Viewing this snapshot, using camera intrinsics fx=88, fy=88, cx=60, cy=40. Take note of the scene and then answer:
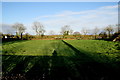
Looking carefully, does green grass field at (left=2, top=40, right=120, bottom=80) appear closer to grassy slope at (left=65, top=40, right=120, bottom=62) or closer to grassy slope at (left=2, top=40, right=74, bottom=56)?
grassy slope at (left=65, top=40, right=120, bottom=62)

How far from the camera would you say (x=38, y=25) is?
190 feet

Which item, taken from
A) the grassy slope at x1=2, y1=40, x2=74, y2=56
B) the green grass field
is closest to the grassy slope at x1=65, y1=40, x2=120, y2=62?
the green grass field

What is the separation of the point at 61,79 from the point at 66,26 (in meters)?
70.6

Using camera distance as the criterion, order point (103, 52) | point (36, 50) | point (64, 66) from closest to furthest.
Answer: point (64, 66) → point (103, 52) → point (36, 50)

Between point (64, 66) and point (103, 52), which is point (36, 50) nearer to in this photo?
point (64, 66)

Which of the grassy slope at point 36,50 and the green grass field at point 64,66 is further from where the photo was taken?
the grassy slope at point 36,50

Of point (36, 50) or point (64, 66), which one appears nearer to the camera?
point (64, 66)

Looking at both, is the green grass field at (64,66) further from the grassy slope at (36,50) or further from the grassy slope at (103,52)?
the grassy slope at (36,50)

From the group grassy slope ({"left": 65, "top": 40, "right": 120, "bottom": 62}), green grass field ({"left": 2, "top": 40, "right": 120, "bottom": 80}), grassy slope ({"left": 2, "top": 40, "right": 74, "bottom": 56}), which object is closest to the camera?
green grass field ({"left": 2, "top": 40, "right": 120, "bottom": 80})

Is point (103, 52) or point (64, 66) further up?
point (103, 52)

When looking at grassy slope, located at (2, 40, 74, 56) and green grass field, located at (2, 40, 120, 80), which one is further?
grassy slope, located at (2, 40, 74, 56)

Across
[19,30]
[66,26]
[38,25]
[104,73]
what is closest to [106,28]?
[66,26]

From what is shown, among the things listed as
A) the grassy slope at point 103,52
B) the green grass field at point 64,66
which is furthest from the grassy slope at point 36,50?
the grassy slope at point 103,52

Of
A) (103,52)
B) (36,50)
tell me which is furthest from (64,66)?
(36,50)
